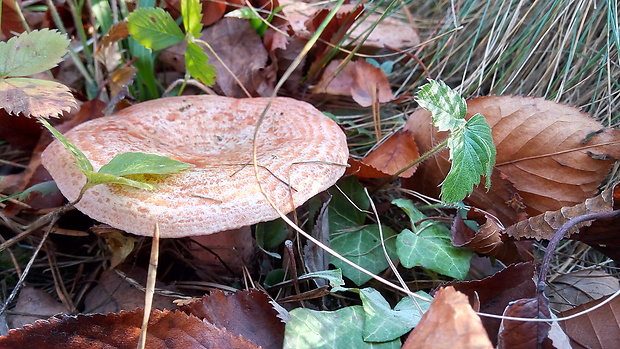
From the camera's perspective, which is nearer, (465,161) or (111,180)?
(111,180)

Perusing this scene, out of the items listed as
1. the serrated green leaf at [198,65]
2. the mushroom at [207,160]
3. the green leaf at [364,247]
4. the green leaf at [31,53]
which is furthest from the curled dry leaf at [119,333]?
the serrated green leaf at [198,65]

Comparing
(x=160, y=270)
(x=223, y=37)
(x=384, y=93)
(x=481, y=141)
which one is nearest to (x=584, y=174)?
(x=481, y=141)

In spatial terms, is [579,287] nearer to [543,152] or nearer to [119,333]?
[543,152]

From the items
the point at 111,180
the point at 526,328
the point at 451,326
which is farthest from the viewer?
the point at 111,180

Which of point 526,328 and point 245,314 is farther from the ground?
point 526,328

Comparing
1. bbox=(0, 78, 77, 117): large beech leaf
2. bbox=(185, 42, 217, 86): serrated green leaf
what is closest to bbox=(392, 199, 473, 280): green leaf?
bbox=(185, 42, 217, 86): serrated green leaf

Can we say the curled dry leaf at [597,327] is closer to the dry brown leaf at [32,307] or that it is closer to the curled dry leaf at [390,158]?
the curled dry leaf at [390,158]

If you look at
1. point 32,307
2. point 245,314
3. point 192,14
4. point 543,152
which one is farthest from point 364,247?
point 32,307
